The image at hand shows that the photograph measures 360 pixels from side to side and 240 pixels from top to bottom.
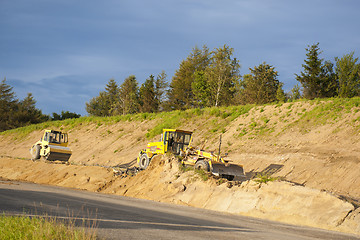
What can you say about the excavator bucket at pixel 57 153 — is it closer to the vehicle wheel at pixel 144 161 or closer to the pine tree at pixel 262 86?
the vehicle wheel at pixel 144 161

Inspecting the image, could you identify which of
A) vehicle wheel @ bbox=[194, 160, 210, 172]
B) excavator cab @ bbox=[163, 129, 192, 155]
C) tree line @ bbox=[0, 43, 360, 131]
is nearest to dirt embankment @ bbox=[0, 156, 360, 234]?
vehicle wheel @ bbox=[194, 160, 210, 172]

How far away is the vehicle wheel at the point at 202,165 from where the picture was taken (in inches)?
965

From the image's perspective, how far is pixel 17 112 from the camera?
295 feet

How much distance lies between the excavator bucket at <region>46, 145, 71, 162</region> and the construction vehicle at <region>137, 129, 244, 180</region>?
11096 mm

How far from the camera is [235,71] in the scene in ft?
251

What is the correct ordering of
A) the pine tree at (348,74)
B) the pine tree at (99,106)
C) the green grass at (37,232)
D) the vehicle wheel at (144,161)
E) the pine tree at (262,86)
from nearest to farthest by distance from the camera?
the green grass at (37,232) < the vehicle wheel at (144,161) < the pine tree at (348,74) < the pine tree at (262,86) < the pine tree at (99,106)

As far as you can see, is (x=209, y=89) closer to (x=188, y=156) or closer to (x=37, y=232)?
(x=188, y=156)

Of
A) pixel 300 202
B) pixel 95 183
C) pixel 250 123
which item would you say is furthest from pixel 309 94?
pixel 300 202

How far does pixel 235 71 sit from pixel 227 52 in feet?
24.5

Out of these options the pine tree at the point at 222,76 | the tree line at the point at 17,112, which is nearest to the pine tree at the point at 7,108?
the tree line at the point at 17,112

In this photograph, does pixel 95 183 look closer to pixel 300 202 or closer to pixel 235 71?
pixel 300 202

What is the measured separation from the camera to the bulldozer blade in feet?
79.5

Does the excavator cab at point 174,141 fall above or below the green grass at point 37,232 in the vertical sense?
above

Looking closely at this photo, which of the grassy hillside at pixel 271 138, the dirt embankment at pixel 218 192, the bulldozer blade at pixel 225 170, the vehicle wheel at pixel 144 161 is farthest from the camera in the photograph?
the vehicle wheel at pixel 144 161
